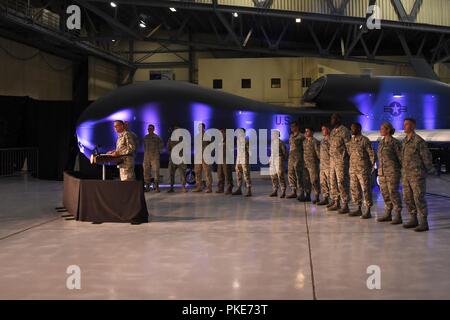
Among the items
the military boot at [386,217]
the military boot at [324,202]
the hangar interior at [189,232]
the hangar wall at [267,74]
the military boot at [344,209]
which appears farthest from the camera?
the hangar wall at [267,74]

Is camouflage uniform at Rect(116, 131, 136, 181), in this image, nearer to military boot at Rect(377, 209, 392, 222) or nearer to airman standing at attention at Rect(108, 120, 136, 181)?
airman standing at attention at Rect(108, 120, 136, 181)

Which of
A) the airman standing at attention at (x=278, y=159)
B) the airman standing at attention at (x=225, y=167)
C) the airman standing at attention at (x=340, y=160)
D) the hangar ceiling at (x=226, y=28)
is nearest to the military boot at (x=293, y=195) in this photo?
the airman standing at attention at (x=278, y=159)

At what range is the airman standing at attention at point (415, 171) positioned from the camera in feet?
22.0

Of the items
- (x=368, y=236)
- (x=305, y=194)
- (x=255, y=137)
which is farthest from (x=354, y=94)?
(x=368, y=236)

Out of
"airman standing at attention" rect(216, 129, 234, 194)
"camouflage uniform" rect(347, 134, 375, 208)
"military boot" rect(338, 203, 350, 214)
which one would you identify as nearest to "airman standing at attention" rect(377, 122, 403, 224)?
"camouflage uniform" rect(347, 134, 375, 208)

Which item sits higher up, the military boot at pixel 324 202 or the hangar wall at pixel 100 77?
the hangar wall at pixel 100 77

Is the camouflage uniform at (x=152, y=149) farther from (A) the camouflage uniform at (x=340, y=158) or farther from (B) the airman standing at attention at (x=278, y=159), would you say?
(A) the camouflage uniform at (x=340, y=158)

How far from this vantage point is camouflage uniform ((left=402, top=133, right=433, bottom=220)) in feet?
22.0

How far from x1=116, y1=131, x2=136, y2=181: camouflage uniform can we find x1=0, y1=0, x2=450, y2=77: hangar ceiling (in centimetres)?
1128

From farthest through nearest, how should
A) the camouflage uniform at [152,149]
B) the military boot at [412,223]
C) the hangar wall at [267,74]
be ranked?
1. the hangar wall at [267,74]
2. the camouflage uniform at [152,149]
3. the military boot at [412,223]

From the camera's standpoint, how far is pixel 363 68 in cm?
2866

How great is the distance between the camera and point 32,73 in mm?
23250

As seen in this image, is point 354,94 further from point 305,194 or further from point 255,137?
point 305,194

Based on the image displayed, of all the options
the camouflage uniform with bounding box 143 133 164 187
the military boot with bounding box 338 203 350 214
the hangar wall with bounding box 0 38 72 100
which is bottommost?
the military boot with bounding box 338 203 350 214
